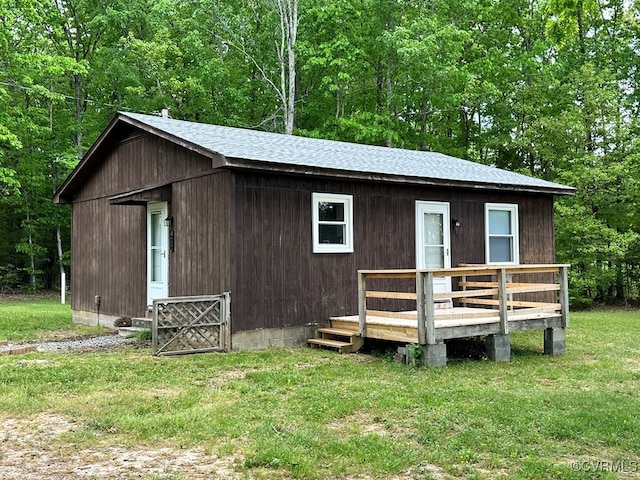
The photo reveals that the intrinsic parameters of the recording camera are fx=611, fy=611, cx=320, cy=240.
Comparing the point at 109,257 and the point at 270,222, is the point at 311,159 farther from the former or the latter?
the point at 109,257

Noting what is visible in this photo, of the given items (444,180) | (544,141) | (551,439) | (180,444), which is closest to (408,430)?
(551,439)

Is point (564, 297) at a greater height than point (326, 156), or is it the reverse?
point (326, 156)

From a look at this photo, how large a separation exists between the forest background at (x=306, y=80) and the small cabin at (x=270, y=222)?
8.74 m

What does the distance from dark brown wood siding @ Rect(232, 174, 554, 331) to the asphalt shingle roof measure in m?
0.37

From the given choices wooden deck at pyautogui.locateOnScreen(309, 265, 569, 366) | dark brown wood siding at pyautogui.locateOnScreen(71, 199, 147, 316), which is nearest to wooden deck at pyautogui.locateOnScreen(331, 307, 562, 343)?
wooden deck at pyautogui.locateOnScreen(309, 265, 569, 366)

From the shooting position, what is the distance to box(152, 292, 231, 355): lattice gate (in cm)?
848

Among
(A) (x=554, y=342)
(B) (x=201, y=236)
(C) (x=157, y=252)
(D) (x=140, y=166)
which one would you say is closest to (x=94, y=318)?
(C) (x=157, y=252)

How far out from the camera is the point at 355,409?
561 cm

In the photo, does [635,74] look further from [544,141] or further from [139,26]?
[139,26]

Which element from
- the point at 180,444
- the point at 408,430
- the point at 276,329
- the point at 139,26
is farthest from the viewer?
the point at 139,26

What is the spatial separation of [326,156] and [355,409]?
600cm

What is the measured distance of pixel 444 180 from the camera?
35.8 ft

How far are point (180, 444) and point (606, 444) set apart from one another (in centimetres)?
324

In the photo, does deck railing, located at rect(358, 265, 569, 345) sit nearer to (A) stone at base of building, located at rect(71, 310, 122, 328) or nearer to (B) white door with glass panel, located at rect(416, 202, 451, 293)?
(B) white door with glass panel, located at rect(416, 202, 451, 293)
